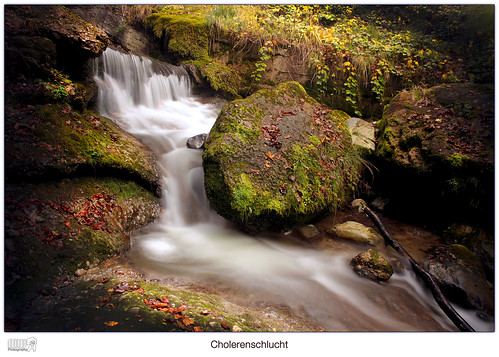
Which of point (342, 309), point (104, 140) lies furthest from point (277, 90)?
point (342, 309)

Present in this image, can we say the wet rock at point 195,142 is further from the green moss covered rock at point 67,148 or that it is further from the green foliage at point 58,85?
the green foliage at point 58,85

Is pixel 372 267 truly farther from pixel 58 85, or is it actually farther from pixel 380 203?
pixel 58 85

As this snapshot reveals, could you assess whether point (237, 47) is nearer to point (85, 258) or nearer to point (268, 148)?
point (268, 148)

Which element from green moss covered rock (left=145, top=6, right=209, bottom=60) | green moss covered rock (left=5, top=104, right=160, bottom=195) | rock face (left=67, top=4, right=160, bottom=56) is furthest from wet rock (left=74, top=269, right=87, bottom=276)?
rock face (left=67, top=4, right=160, bottom=56)

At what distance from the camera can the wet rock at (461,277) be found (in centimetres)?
263

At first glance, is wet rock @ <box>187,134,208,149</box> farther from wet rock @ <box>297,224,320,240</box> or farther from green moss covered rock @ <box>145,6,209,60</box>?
green moss covered rock @ <box>145,6,209,60</box>

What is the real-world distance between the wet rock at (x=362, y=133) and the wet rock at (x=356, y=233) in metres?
1.78

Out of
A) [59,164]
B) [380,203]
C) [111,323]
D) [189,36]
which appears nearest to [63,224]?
[59,164]

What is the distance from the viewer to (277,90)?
483 cm

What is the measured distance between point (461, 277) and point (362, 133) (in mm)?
3064

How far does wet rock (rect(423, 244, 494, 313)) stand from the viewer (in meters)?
2.63

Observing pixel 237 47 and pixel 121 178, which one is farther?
pixel 237 47

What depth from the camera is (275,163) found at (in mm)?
3734

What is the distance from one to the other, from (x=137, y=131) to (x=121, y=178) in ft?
4.93
